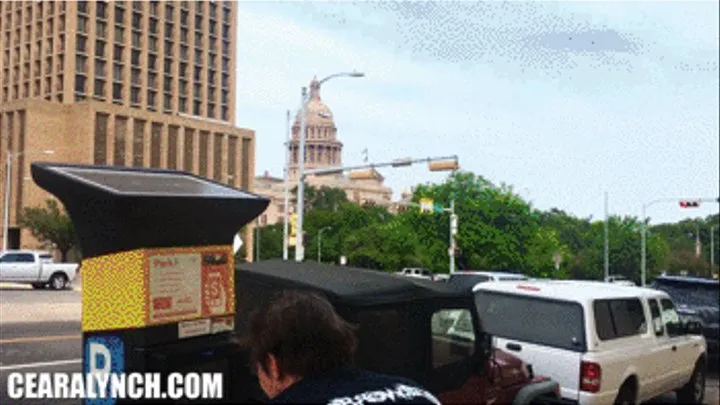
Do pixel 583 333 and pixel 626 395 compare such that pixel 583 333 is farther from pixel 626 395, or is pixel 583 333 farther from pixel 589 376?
pixel 626 395

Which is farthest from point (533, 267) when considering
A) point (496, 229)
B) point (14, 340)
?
point (14, 340)

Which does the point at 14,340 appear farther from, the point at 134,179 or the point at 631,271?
the point at 631,271

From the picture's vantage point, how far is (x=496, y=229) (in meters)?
60.7

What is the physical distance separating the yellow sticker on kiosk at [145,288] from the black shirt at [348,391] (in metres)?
1.34

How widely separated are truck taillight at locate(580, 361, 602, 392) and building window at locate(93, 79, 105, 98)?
10198 centimetres

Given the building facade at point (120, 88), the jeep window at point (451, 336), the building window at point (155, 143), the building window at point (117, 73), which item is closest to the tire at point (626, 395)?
the jeep window at point (451, 336)

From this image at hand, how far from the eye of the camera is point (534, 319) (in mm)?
8062

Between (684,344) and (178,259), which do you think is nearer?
(178,259)

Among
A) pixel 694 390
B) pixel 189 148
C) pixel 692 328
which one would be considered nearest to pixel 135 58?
pixel 189 148

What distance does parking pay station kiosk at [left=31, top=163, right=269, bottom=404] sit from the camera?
3457mm

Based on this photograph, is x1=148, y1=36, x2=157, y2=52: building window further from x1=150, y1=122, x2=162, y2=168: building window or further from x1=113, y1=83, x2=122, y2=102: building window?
x1=150, y1=122, x2=162, y2=168: building window

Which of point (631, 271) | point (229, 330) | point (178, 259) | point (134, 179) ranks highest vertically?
point (134, 179)

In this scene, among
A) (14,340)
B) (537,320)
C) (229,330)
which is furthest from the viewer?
(14,340)

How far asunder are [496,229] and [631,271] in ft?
97.2
